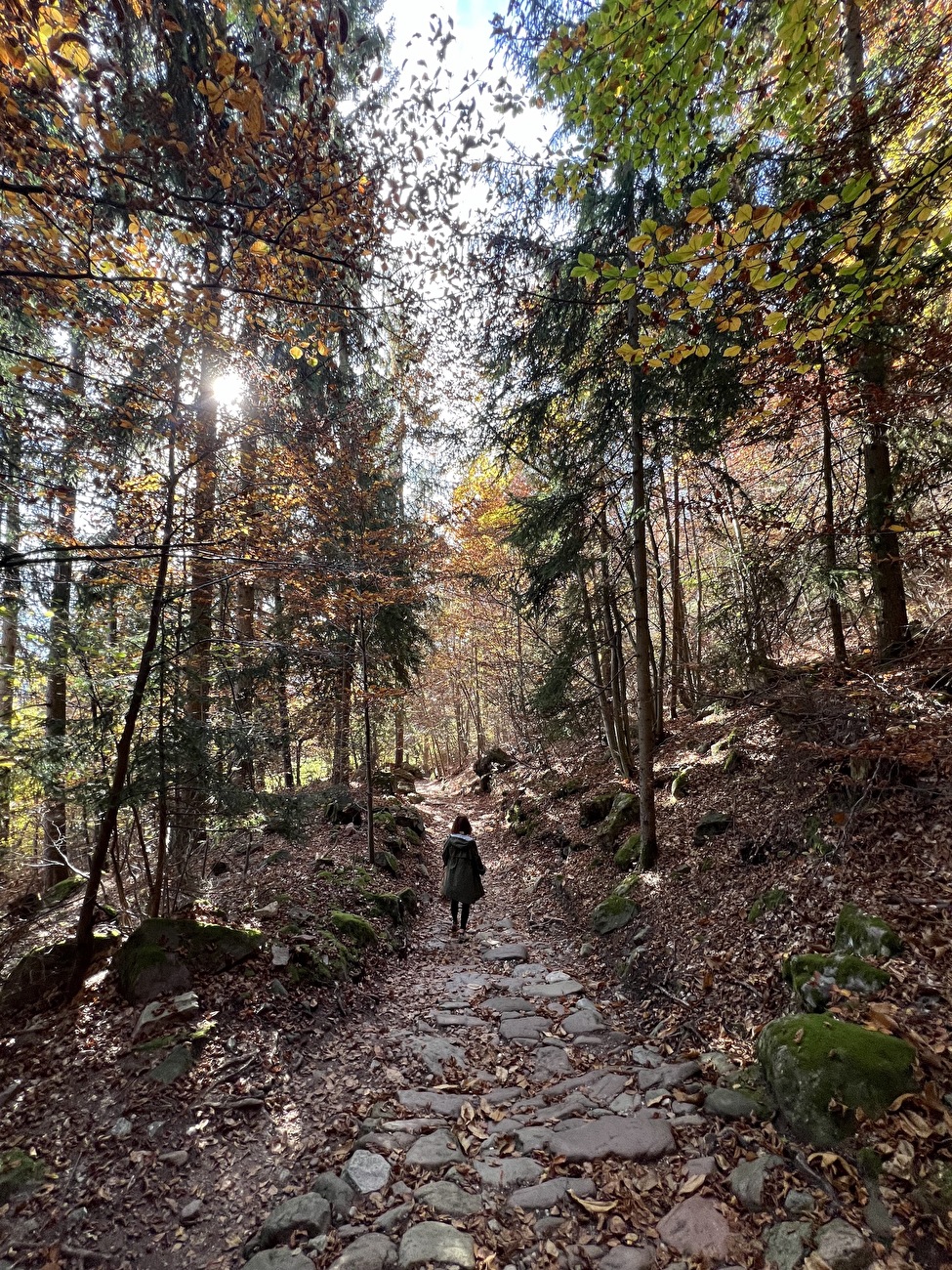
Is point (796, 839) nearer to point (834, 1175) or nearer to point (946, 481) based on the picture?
point (834, 1175)

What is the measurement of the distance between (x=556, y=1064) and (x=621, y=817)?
4.89 metres

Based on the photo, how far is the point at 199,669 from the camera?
248 inches

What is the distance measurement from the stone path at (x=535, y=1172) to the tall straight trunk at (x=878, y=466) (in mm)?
4629

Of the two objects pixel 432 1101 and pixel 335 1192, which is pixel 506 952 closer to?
pixel 432 1101

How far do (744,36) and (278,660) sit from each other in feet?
28.5

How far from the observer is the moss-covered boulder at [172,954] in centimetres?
506

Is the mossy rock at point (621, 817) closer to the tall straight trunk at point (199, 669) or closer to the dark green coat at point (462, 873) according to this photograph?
the dark green coat at point (462, 873)

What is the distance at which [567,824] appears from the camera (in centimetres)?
1141

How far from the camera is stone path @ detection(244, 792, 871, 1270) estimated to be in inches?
115

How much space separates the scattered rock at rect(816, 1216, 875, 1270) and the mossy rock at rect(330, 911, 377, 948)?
5.28m

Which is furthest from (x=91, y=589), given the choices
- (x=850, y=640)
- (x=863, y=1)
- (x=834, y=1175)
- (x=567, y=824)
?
(x=850, y=640)

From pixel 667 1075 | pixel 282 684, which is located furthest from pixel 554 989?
pixel 282 684

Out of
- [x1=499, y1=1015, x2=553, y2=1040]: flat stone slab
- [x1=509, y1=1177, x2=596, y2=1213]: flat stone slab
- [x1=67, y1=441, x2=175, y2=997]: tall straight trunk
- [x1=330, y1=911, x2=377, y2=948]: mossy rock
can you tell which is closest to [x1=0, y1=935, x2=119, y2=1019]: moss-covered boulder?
[x1=67, y1=441, x2=175, y2=997]: tall straight trunk

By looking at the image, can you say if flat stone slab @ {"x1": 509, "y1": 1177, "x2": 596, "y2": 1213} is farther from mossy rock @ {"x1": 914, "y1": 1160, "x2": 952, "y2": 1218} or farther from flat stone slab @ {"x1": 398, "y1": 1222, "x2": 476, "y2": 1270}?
mossy rock @ {"x1": 914, "y1": 1160, "x2": 952, "y2": 1218}
